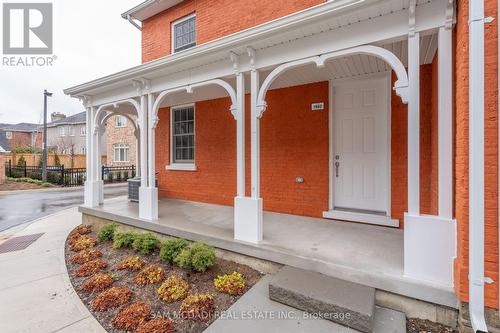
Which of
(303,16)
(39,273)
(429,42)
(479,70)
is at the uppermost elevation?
(303,16)

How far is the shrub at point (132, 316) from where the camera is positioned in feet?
8.79

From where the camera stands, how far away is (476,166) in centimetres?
209

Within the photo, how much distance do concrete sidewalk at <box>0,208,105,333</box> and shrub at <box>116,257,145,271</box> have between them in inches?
26.9

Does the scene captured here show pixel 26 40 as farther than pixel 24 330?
Yes

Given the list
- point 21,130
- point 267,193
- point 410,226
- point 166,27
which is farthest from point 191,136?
point 21,130

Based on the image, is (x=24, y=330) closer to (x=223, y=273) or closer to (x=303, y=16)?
(x=223, y=273)

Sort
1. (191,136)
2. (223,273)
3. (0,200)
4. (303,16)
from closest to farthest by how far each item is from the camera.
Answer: (303,16), (223,273), (191,136), (0,200)

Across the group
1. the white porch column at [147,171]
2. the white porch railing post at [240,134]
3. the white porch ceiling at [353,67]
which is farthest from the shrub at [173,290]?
the white porch ceiling at [353,67]

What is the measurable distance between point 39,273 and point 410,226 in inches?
211

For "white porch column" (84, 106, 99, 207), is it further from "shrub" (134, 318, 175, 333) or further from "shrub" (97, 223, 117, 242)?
"shrub" (134, 318, 175, 333)

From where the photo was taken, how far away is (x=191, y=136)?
7.16 meters

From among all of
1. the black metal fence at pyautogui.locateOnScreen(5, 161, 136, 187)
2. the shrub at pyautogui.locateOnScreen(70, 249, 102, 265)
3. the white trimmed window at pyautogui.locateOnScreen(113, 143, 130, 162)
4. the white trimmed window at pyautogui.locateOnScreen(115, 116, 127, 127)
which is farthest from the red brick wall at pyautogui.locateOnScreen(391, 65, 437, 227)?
the white trimmed window at pyautogui.locateOnScreen(115, 116, 127, 127)

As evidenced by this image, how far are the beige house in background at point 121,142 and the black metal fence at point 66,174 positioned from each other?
329 cm

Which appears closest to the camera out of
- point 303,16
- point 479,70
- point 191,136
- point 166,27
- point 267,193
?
point 479,70
